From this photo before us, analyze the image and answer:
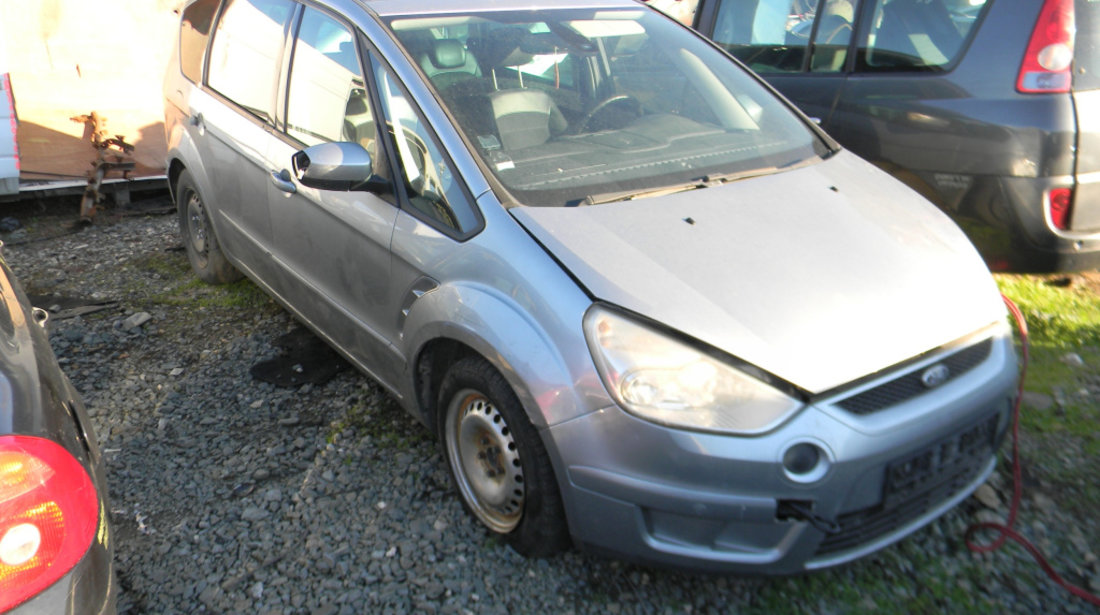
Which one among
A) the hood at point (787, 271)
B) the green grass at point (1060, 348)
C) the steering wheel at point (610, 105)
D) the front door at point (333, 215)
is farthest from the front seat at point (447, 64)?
the green grass at point (1060, 348)

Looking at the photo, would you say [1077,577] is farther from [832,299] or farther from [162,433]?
[162,433]

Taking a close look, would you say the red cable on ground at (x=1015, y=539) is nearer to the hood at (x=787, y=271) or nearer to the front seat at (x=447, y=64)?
the hood at (x=787, y=271)

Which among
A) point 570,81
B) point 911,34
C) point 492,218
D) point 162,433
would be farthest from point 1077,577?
point 162,433

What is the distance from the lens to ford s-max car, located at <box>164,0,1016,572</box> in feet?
7.22

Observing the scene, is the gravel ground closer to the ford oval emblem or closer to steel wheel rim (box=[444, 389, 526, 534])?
steel wheel rim (box=[444, 389, 526, 534])

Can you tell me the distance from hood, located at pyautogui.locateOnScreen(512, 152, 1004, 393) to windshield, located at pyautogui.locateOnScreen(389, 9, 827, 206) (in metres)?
0.18

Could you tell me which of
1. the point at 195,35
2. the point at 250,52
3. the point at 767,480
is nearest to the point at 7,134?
the point at 195,35

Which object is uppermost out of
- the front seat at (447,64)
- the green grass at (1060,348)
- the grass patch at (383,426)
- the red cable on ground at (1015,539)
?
the front seat at (447,64)

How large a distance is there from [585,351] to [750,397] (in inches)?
16.7

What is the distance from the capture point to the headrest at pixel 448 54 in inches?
120

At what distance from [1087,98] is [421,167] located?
276 centimetres

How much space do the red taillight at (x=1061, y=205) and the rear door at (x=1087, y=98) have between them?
28mm

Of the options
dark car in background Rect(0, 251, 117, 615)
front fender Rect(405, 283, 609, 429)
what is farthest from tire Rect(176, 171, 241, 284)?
dark car in background Rect(0, 251, 117, 615)

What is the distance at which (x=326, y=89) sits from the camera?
335cm
